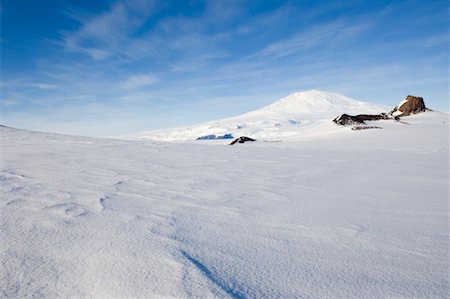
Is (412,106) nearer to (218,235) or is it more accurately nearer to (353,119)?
(353,119)

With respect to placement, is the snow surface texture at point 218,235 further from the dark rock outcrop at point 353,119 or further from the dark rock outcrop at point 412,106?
the dark rock outcrop at point 412,106

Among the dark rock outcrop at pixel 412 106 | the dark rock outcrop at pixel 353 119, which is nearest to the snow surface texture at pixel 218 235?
the dark rock outcrop at pixel 353 119

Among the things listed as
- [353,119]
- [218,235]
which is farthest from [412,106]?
[218,235]

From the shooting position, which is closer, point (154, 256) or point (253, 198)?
point (154, 256)

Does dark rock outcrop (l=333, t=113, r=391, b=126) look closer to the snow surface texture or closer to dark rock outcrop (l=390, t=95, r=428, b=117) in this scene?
dark rock outcrop (l=390, t=95, r=428, b=117)

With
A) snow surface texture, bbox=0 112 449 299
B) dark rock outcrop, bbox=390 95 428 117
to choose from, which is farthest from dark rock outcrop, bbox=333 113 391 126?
snow surface texture, bbox=0 112 449 299

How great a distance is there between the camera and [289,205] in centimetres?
295

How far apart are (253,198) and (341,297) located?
1834mm

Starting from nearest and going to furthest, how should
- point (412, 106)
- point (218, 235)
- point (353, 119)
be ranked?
point (218, 235) < point (353, 119) < point (412, 106)

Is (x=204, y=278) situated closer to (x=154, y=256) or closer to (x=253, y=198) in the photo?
(x=154, y=256)

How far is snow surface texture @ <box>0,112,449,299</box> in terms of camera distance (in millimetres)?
1468

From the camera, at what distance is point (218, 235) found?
2119 millimetres

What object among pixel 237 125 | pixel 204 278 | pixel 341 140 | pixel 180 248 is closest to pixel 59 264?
pixel 180 248

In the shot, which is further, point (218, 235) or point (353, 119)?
point (353, 119)
